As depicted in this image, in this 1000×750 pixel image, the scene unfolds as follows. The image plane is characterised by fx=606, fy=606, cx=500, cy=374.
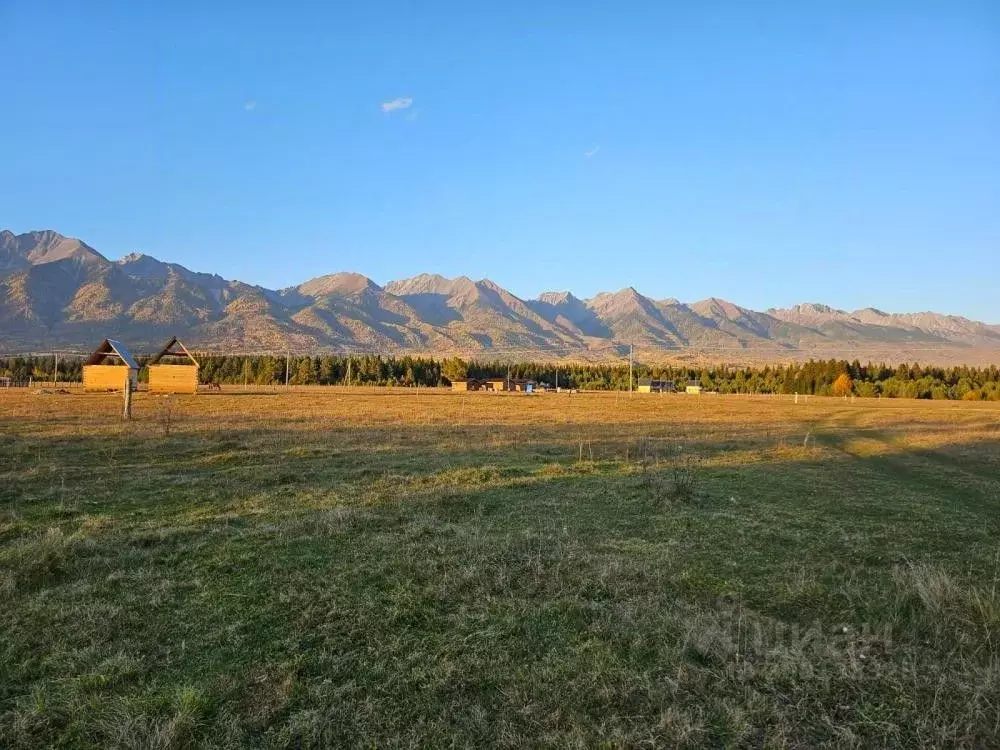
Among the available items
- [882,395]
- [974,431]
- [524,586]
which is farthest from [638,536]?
A: [882,395]

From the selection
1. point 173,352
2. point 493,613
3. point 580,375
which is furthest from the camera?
point 580,375

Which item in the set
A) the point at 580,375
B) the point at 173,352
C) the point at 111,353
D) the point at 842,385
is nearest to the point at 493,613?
the point at 173,352

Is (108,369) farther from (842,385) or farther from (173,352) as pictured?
(842,385)

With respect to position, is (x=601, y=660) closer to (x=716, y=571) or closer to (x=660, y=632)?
(x=660, y=632)

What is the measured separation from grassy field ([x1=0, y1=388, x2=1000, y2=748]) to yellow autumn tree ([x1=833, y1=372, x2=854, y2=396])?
301 ft

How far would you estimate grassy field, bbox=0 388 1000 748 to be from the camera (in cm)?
427

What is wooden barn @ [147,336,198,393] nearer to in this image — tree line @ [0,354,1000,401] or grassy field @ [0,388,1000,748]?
tree line @ [0,354,1000,401]

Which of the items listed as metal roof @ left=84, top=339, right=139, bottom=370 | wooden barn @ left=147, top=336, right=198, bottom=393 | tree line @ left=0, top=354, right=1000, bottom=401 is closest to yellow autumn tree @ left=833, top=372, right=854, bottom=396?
tree line @ left=0, top=354, right=1000, bottom=401

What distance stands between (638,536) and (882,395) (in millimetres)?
102100

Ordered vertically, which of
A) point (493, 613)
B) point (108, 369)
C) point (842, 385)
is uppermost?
point (842, 385)

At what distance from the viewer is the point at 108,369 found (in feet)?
196

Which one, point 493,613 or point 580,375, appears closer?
point 493,613

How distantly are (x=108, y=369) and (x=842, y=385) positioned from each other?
9930 centimetres

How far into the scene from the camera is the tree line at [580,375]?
93.4 m
